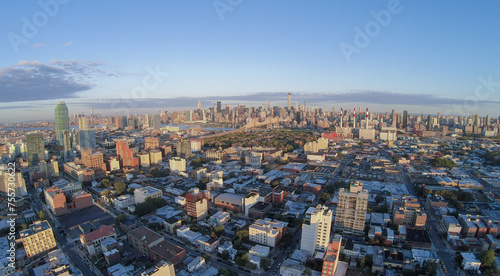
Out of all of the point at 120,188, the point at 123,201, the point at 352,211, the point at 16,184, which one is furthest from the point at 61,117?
the point at 352,211

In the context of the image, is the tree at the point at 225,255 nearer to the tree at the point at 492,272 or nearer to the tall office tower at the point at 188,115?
the tree at the point at 492,272

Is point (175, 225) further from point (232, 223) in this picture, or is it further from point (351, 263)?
point (351, 263)

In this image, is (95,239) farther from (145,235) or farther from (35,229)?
(35,229)

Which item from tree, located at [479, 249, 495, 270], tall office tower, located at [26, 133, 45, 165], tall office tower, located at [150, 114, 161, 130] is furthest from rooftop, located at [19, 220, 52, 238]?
tall office tower, located at [150, 114, 161, 130]

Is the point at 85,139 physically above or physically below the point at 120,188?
above

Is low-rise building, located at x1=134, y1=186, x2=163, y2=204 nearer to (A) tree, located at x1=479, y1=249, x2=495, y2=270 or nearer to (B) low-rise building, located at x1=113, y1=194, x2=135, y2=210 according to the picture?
(B) low-rise building, located at x1=113, y1=194, x2=135, y2=210
